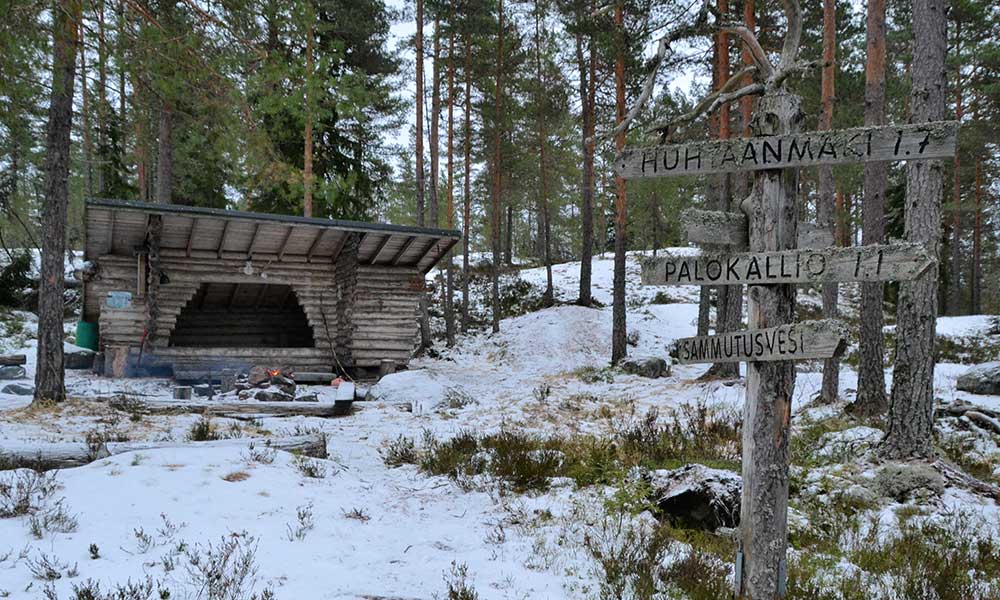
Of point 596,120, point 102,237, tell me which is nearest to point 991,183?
point 596,120

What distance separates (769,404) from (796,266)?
2.70ft

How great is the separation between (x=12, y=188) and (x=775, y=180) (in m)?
24.0

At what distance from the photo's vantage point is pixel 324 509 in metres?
4.96

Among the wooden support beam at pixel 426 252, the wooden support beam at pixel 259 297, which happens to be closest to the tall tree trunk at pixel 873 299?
the wooden support beam at pixel 426 252

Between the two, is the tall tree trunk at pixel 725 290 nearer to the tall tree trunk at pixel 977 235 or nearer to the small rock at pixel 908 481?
the small rock at pixel 908 481

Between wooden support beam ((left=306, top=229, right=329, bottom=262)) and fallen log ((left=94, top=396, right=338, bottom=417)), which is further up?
wooden support beam ((left=306, top=229, right=329, bottom=262))

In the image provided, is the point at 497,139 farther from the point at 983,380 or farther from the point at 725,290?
the point at 983,380

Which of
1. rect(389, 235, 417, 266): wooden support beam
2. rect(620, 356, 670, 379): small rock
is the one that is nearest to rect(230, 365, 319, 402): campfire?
rect(389, 235, 417, 266): wooden support beam

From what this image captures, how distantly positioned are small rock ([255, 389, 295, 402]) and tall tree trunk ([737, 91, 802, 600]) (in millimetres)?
9352

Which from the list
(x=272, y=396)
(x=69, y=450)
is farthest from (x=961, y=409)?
(x=272, y=396)

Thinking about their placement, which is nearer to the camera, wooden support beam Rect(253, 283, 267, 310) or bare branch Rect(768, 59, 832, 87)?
bare branch Rect(768, 59, 832, 87)

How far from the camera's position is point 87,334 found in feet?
50.2

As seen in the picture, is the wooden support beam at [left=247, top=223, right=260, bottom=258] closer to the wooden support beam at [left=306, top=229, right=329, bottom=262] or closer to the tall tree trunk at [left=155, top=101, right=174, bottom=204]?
the wooden support beam at [left=306, top=229, right=329, bottom=262]

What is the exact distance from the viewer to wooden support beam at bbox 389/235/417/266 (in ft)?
47.6
